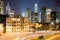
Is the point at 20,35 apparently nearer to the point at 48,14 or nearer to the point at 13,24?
the point at 13,24

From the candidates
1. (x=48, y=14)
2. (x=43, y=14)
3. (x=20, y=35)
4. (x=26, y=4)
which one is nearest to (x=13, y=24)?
(x=20, y=35)

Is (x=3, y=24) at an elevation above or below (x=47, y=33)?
above

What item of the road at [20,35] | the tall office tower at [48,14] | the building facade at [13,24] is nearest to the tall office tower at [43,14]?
the tall office tower at [48,14]

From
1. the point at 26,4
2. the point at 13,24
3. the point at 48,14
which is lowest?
the point at 13,24

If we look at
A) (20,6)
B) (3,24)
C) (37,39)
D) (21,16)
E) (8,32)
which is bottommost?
(37,39)

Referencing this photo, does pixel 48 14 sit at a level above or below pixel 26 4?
below

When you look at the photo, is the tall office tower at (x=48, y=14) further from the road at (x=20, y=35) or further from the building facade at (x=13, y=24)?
the building facade at (x=13, y=24)

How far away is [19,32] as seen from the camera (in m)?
2.44

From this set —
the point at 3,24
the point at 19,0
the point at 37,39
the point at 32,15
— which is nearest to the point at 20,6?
the point at 19,0

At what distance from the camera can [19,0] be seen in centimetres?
254

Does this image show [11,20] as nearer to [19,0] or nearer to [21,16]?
A: [21,16]

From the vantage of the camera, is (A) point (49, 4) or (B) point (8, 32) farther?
(A) point (49, 4)

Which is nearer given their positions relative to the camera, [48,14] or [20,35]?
[20,35]

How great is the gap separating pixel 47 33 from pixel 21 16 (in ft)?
2.09
